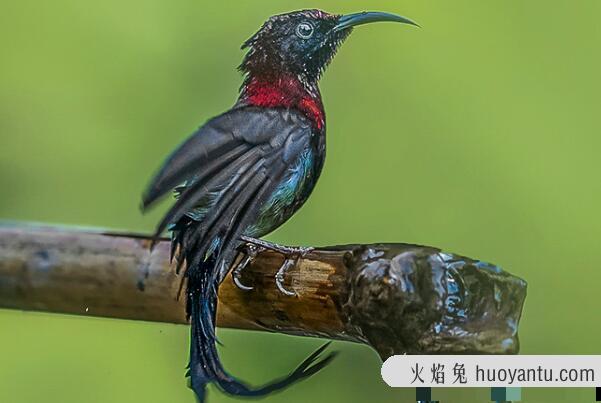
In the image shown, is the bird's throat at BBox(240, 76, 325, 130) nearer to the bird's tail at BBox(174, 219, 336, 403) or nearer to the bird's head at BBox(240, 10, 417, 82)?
the bird's head at BBox(240, 10, 417, 82)

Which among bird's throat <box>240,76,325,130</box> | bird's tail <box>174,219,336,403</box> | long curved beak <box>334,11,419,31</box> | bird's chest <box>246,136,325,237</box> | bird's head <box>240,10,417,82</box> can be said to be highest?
long curved beak <box>334,11,419,31</box>

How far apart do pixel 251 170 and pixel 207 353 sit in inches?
13.6

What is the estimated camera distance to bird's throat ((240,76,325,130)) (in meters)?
1.51

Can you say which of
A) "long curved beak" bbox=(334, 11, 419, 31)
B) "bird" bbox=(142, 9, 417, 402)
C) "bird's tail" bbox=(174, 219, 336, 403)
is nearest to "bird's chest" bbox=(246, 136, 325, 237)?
"bird" bbox=(142, 9, 417, 402)

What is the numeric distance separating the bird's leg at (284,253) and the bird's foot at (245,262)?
0.01m

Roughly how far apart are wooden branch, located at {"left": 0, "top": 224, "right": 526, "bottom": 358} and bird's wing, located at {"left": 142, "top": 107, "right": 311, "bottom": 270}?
9 cm

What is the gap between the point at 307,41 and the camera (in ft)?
5.02

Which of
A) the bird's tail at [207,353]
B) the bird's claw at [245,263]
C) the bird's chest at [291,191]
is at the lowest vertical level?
the bird's tail at [207,353]

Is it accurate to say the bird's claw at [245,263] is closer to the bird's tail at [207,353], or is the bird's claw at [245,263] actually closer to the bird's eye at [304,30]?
the bird's tail at [207,353]

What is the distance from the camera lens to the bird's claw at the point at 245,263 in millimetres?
1475

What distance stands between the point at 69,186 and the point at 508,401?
91cm

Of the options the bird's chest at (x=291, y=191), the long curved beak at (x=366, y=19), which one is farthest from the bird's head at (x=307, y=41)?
the bird's chest at (x=291, y=191)

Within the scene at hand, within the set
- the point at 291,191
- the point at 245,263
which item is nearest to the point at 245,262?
the point at 245,263

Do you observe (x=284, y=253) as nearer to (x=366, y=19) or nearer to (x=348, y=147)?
(x=348, y=147)
